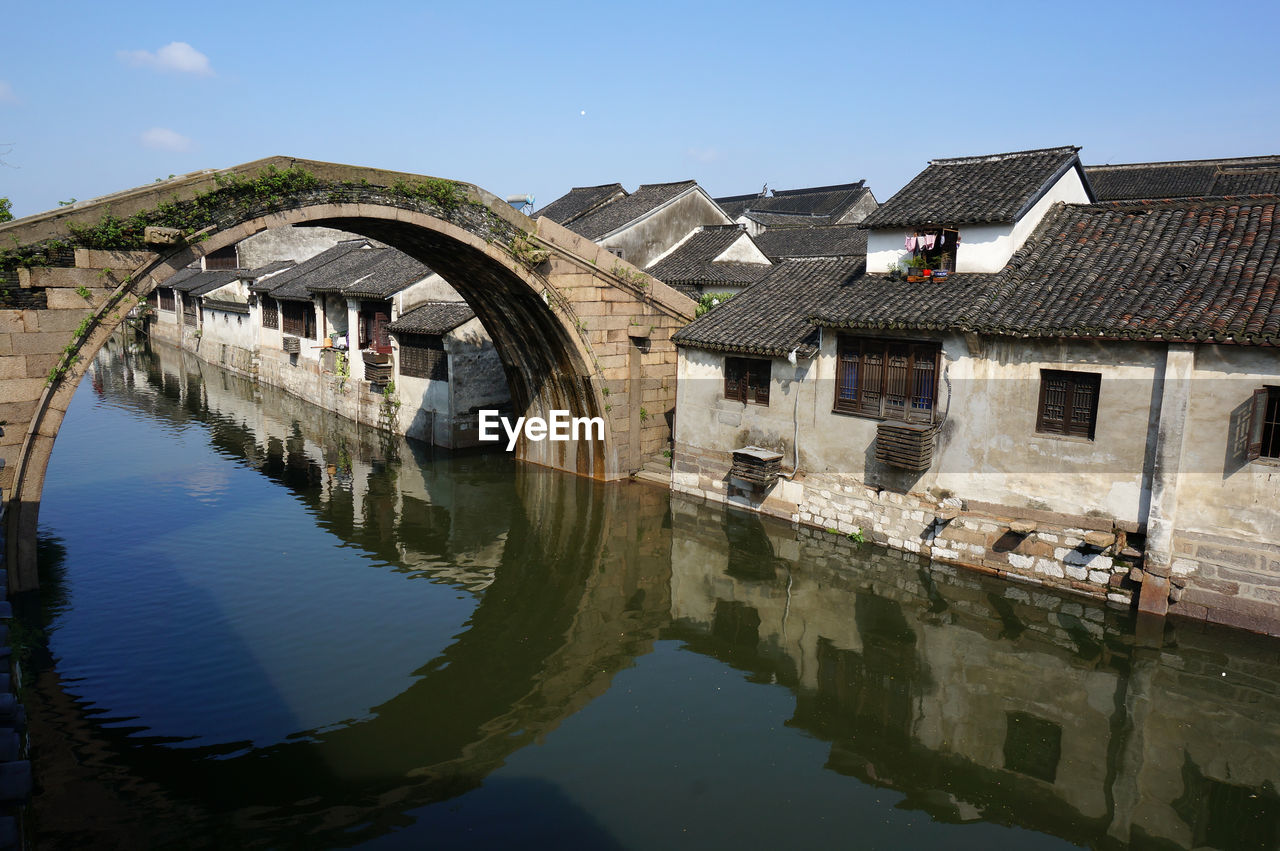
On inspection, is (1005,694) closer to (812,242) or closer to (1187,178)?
(812,242)

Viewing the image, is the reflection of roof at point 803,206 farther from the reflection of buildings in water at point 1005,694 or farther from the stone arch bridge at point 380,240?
the reflection of buildings in water at point 1005,694

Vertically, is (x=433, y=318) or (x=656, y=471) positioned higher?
(x=433, y=318)

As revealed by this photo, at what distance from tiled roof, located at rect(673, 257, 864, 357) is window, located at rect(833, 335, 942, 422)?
897 mm

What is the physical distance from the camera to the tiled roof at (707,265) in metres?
28.0

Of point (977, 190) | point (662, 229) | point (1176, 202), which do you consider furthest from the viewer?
point (662, 229)

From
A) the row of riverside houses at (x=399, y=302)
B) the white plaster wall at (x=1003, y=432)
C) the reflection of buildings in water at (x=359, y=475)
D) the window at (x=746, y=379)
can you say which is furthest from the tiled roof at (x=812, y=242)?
the reflection of buildings in water at (x=359, y=475)

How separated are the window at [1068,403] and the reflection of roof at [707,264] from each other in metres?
14.5

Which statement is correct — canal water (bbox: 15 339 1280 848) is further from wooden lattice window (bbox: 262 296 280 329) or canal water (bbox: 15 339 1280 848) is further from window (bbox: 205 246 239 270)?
window (bbox: 205 246 239 270)

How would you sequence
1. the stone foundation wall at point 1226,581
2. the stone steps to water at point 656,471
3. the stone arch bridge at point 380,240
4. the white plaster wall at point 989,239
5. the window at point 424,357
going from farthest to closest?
the window at point 424,357 → the stone steps to water at point 656,471 → the white plaster wall at point 989,239 → the stone arch bridge at point 380,240 → the stone foundation wall at point 1226,581

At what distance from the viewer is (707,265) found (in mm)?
29562

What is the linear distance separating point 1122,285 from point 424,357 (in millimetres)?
18571

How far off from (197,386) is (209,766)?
1211 inches

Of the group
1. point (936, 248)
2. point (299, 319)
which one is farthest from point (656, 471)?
point (299, 319)

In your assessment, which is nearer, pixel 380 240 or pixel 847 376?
pixel 847 376
